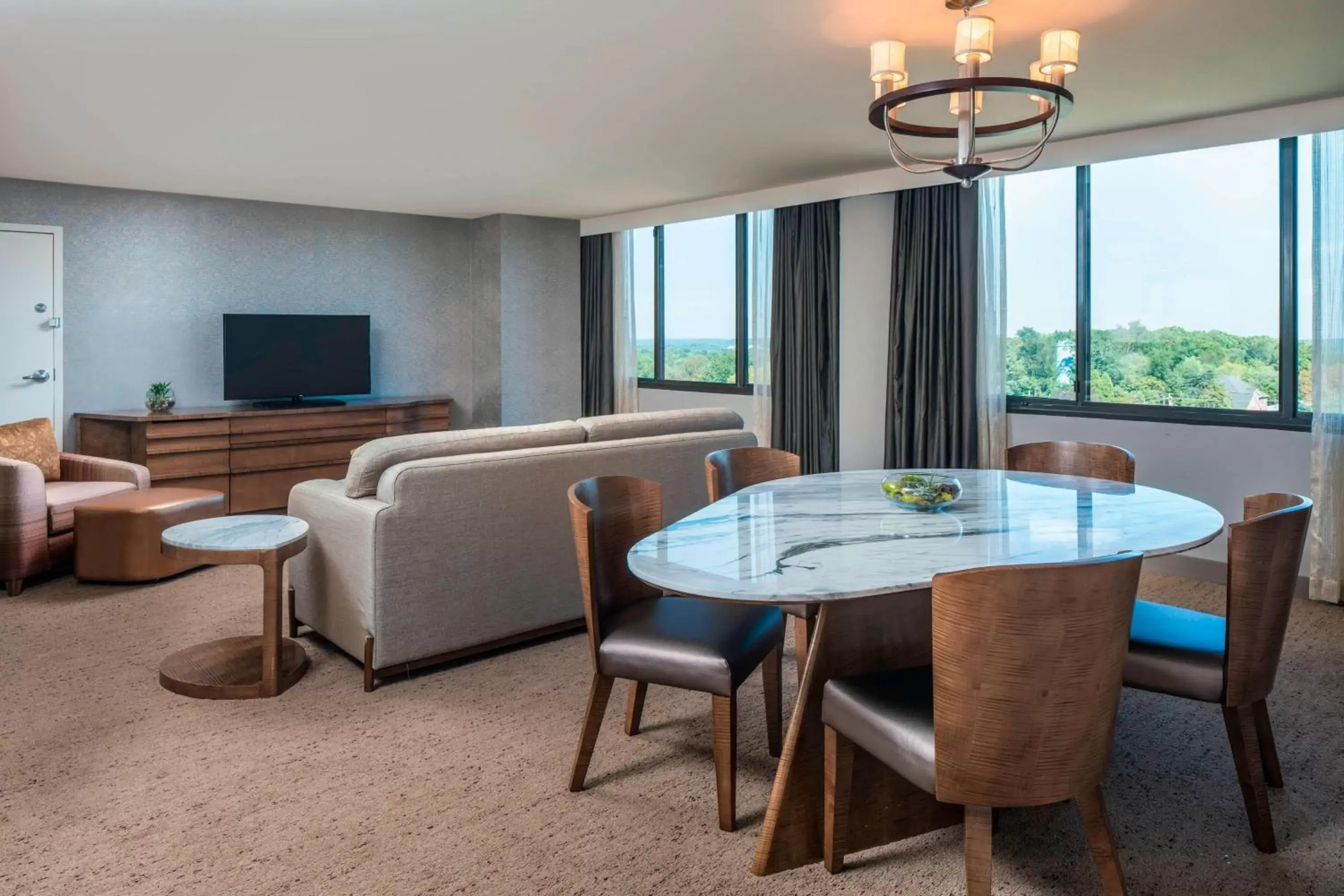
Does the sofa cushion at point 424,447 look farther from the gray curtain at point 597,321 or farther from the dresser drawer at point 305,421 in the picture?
the gray curtain at point 597,321

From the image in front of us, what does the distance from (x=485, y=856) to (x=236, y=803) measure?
0.77 metres

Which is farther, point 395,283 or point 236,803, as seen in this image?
point 395,283

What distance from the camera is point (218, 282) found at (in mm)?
7238

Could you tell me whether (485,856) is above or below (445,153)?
below

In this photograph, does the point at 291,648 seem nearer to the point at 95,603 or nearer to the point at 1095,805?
the point at 95,603

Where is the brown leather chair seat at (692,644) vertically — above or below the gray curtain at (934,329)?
below

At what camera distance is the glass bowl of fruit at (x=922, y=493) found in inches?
107

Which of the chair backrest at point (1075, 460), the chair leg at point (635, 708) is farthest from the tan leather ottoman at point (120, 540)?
the chair backrest at point (1075, 460)

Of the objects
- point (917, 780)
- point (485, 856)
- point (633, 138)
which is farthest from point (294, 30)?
point (917, 780)

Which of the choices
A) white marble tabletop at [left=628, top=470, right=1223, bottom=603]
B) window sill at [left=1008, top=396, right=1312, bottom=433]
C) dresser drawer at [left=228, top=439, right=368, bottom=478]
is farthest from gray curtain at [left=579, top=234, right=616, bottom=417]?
white marble tabletop at [left=628, top=470, right=1223, bottom=603]

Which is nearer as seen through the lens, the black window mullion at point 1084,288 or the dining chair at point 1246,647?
the dining chair at point 1246,647

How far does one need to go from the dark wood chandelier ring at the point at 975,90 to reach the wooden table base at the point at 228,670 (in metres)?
2.83

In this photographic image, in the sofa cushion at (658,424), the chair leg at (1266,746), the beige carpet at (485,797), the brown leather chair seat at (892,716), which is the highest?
the sofa cushion at (658,424)

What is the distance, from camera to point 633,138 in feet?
17.2
